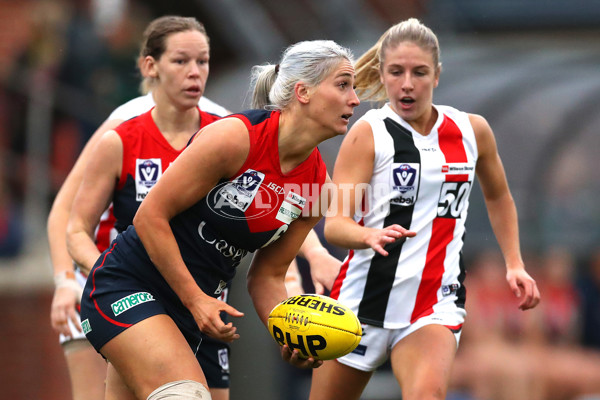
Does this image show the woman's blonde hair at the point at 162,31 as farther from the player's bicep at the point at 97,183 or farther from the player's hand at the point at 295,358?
the player's hand at the point at 295,358

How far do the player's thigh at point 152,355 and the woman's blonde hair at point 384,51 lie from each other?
1.96m

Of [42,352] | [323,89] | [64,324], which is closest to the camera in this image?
[323,89]

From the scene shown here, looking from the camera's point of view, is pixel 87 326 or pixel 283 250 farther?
pixel 283 250

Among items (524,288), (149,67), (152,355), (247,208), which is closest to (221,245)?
(247,208)

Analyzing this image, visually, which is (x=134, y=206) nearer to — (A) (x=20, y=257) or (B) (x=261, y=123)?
(B) (x=261, y=123)

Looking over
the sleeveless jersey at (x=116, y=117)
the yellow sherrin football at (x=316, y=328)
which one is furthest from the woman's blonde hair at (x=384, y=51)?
the yellow sherrin football at (x=316, y=328)

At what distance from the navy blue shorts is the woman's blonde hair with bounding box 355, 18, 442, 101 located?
1.75 meters

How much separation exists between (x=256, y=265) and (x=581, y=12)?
492 inches

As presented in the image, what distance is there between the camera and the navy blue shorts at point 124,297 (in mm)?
4586

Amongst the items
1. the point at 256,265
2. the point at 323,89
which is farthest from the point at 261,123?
the point at 256,265

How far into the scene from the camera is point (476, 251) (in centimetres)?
976

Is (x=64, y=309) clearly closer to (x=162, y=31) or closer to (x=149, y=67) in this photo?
(x=149, y=67)

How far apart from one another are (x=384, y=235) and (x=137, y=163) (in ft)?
5.38

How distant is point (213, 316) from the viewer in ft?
14.4
